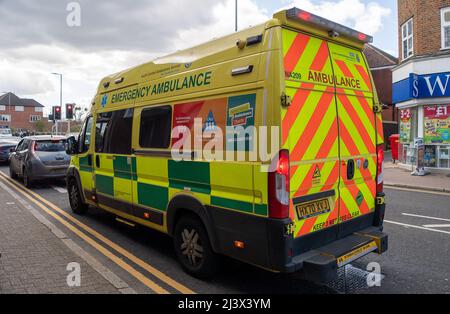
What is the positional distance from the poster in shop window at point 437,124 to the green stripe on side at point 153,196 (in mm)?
13870

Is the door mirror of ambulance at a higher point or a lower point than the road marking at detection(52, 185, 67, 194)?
higher

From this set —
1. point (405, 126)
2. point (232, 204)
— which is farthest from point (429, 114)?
point (232, 204)

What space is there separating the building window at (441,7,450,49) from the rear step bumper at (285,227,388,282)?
14180 mm

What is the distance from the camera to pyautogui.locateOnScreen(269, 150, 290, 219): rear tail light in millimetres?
3570

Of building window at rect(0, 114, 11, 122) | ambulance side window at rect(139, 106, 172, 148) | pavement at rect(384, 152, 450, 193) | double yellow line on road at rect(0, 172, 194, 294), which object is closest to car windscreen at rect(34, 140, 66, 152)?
double yellow line on road at rect(0, 172, 194, 294)

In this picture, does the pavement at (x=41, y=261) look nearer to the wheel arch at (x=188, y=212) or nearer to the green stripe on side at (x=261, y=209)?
the wheel arch at (x=188, y=212)

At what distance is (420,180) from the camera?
13.4 meters

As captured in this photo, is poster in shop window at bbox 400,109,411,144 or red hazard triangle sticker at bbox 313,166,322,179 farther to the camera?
poster in shop window at bbox 400,109,411,144

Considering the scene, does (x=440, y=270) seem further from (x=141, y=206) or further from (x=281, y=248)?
(x=141, y=206)

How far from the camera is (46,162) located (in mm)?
11773

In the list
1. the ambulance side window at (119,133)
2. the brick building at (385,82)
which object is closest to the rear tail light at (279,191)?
the ambulance side window at (119,133)

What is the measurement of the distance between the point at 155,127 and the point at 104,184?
193 centimetres

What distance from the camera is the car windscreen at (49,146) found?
12133 millimetres

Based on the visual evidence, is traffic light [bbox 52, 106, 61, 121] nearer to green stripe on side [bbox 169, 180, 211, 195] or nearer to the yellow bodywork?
the yellow bodywork
